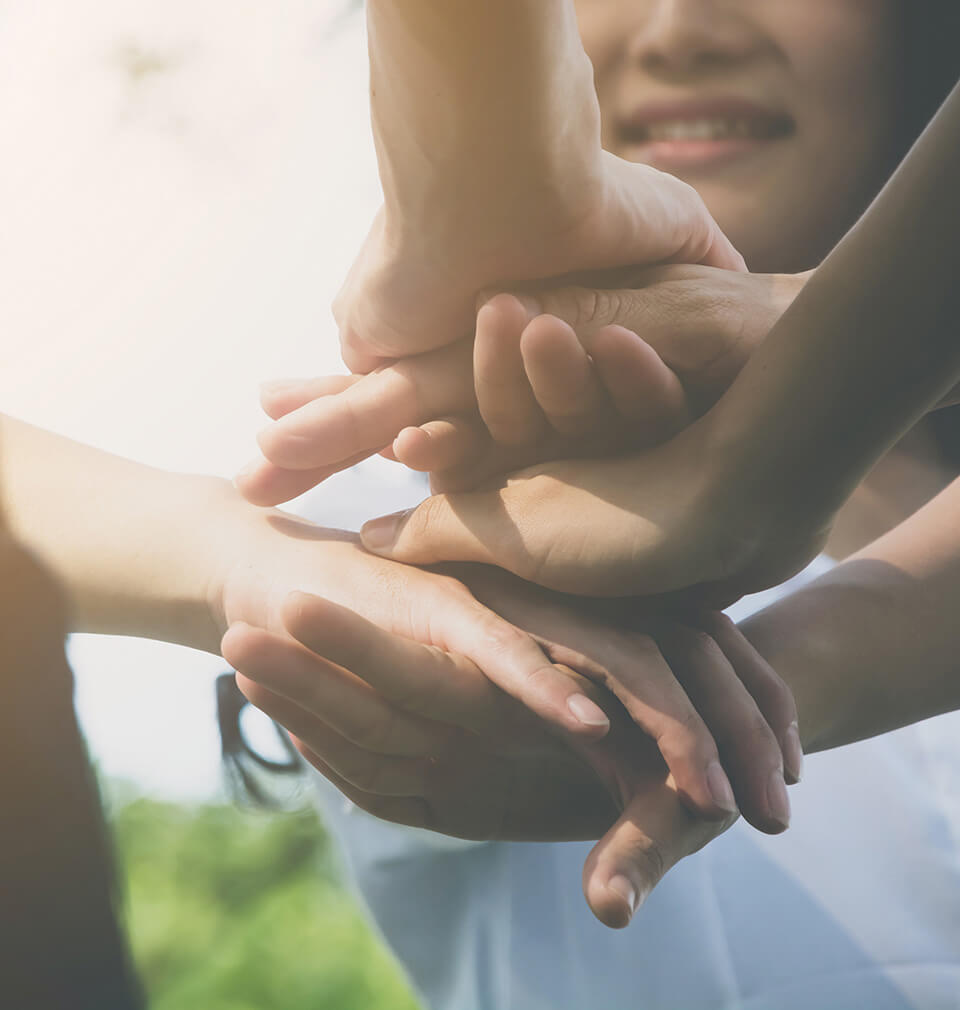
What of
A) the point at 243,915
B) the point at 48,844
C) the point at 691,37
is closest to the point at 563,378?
the point at 48,844

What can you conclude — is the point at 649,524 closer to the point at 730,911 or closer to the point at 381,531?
the point at 381,531

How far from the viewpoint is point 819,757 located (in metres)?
1.26

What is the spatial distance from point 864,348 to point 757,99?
0.74 m

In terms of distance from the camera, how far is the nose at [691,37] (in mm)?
1062

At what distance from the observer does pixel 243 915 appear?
4.65 meters

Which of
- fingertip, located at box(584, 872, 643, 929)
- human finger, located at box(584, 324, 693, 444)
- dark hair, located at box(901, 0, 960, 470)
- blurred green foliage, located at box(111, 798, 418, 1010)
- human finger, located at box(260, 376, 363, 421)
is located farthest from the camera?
blurred green foliage, located at box(111, 798, 418, 1010)

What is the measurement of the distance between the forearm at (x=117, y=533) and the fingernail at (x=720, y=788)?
1.32 feet

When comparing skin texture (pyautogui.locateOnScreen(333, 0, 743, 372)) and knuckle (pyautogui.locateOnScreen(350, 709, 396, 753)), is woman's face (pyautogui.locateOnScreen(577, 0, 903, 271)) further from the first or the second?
knuckle (pyautogui.locateOnScreen(350, 709, 396, 753))

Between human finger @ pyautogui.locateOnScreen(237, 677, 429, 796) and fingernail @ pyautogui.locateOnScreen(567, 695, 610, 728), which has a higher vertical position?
fingernail @ pyautogui.locateOnScreen(567, 695, 610, 728)

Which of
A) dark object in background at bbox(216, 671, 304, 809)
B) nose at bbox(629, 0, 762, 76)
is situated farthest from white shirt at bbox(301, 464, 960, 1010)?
nose at bbox(629, 0, 762, 76)

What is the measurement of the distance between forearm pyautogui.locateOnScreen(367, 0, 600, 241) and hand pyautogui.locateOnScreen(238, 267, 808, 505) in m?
0.08

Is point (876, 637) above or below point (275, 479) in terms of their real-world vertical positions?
below

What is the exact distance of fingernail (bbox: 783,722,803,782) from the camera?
0.57 metres

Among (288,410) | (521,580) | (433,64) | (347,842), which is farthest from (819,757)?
(433,64)
